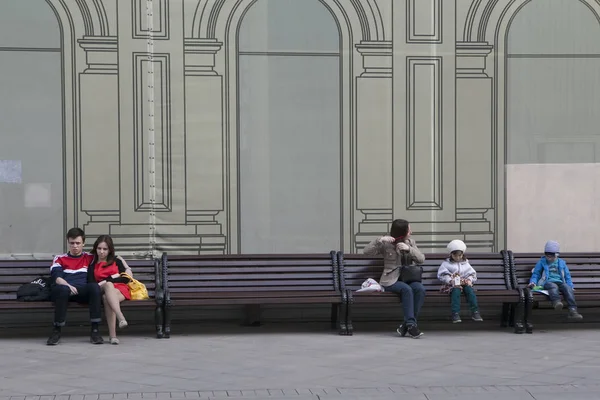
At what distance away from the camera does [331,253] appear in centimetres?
1066

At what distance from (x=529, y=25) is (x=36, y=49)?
5704 millimetres

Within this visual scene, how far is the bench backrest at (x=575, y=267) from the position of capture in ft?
35.7

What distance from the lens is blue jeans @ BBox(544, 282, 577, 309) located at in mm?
10242

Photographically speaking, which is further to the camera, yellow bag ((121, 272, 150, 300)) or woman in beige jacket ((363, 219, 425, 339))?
woman in beige jacket ((363, 219, 425, 339))

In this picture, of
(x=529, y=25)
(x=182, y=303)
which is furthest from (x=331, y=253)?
(x=529, y=25)

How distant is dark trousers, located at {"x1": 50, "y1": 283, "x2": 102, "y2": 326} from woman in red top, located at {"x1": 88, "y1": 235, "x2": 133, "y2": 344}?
0.31ft

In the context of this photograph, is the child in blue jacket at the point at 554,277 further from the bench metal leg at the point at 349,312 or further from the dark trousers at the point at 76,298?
the dark trousers at the point at 76,298

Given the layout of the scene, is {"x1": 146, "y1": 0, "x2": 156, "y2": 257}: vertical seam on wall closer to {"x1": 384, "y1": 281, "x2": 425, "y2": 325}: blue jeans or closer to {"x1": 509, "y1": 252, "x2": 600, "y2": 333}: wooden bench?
{"x1": 384, "y1": 281, "x2": 425, "y2": 325}: blue jeans

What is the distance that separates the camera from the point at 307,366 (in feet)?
26.7

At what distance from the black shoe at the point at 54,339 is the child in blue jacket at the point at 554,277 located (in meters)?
5.08

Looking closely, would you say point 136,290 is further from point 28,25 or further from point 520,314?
point 520,314

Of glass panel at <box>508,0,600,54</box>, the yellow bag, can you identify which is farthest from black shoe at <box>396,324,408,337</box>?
glass panel at <box>508,0,600,54</box>

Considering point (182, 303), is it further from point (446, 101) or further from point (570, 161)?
point (570, 161)

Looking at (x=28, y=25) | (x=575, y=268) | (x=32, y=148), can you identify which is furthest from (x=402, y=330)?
(x=28, y=25)
